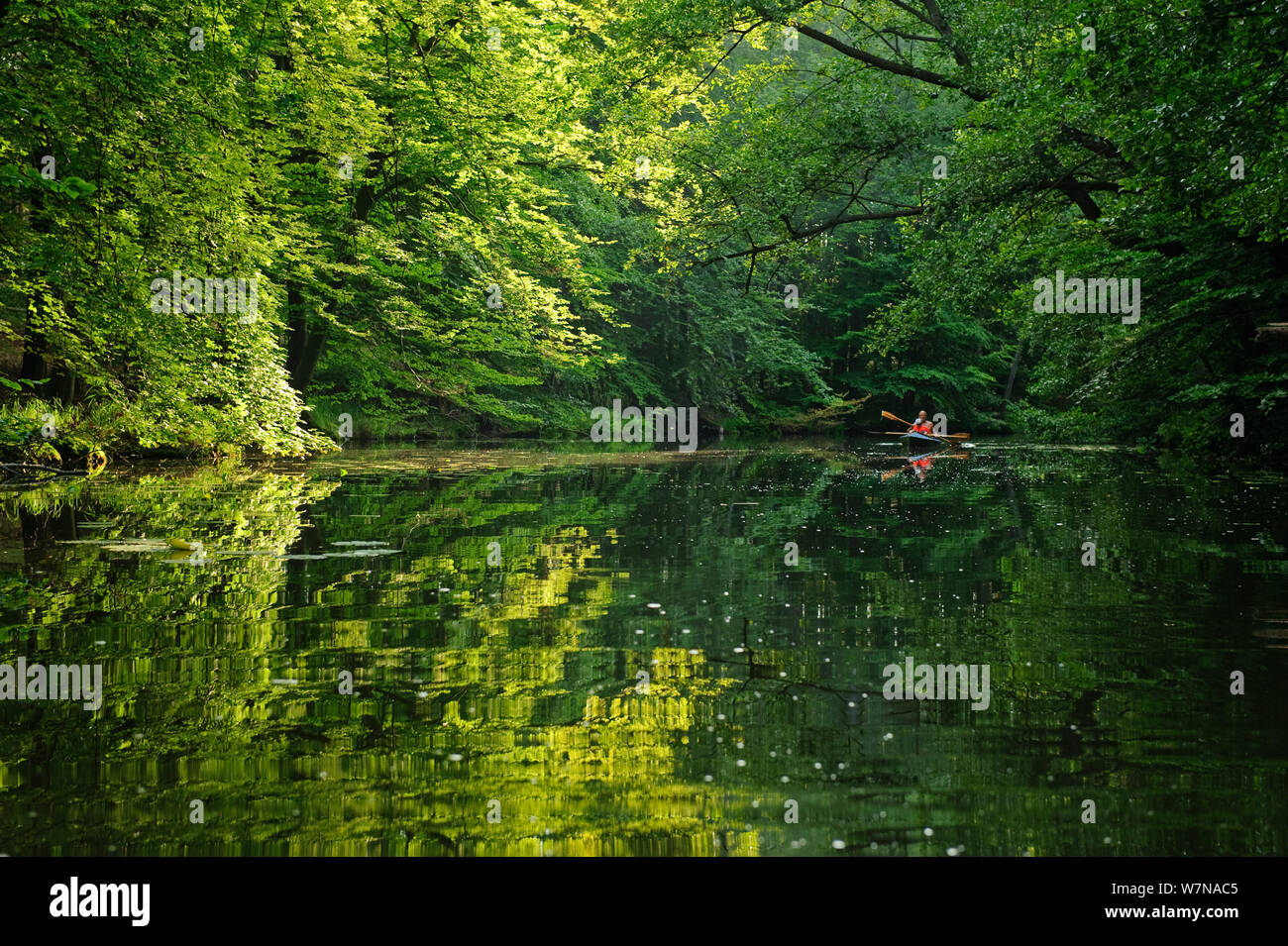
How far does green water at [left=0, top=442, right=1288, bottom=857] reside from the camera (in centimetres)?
318

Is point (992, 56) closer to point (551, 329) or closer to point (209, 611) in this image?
point (551, 329)

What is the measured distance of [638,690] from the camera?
15.3ft

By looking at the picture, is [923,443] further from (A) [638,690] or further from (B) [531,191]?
(A) [638,690]

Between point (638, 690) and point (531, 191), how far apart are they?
70.4ft

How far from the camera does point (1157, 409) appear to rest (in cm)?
2023

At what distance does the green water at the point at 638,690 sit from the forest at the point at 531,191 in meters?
4.38

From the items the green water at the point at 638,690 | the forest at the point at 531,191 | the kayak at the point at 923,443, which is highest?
the forest at the point at 531,191

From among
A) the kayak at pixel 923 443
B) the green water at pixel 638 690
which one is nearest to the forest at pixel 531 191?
the green water at pixel 638 690

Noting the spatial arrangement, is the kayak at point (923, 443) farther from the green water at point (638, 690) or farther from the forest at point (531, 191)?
the green water at point (638, 690)

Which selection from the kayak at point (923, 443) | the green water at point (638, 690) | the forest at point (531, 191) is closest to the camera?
the green water at point (638, 690)

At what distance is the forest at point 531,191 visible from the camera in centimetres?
1223

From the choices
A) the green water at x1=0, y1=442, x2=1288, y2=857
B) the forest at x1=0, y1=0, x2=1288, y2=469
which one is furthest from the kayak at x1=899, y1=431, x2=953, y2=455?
the green water at x1=0, y1=442, x2=1288, y2=857

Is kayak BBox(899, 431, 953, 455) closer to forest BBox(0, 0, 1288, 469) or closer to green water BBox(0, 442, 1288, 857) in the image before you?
forest BBox(0, 0, 1288, 469)

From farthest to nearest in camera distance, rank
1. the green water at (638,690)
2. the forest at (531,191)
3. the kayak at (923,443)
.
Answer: the kayak at (923,443) < the forest at (531,191) < the green water at (638,690)
